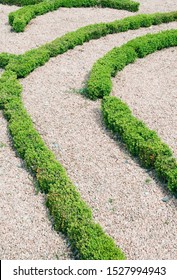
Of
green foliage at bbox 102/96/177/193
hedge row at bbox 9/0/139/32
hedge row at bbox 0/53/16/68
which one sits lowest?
hedge row at bbox 0/53/16/68

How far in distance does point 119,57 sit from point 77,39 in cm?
192

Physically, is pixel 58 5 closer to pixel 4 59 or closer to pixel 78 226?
pixel 4 59

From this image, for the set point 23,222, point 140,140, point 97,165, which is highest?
point 140,140

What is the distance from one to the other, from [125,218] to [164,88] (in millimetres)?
5231

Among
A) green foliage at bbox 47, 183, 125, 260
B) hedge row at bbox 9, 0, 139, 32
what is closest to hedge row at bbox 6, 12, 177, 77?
hedge row at bbox 9, 0, 139, 32

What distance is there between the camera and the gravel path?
319 inches

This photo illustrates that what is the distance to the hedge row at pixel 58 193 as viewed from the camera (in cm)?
748

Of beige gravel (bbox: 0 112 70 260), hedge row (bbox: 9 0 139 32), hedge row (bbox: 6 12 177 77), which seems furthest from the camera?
hedge row (bbox: 9 0 139 32)

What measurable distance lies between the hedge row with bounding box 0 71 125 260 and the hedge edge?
68.6 inches

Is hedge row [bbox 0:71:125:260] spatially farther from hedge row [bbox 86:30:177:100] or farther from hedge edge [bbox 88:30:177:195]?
hedge row [bbox 86:30:177:100]

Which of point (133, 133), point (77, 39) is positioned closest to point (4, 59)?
point (77, 39)

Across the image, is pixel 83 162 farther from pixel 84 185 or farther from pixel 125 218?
pixel 125 218

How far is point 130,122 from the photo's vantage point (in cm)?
1029

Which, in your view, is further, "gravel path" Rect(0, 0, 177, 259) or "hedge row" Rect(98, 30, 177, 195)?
"hedge row" Rect(98, 30, 177, 195)
